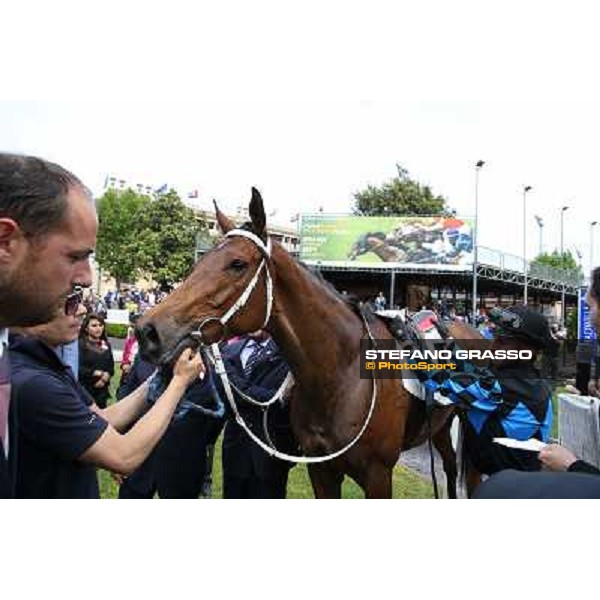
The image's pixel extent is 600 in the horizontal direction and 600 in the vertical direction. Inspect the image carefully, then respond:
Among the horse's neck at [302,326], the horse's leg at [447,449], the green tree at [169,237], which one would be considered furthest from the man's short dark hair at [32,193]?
the green tree at [169,237]

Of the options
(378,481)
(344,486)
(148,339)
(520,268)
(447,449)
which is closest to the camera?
(148,339)

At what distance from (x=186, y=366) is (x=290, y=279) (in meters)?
1.19

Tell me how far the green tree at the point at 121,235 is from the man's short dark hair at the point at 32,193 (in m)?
34.5

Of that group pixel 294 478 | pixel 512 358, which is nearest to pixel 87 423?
Result: pixel 512 358

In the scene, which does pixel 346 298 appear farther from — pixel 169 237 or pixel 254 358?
pixel 169 237

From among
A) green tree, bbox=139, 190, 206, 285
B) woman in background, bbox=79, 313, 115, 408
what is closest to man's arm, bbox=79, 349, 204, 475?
woman in background, bbox=79, 313, 115, 408

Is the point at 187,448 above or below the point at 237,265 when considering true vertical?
below

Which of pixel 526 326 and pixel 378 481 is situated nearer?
pixel 526 326

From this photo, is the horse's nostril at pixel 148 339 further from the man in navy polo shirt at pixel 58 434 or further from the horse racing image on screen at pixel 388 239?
the horse racing image on screen at pixel 388 239

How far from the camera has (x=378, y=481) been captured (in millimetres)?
3299

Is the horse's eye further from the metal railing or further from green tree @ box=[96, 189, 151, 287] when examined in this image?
green tree @ box=[96, 189, 151, 287]

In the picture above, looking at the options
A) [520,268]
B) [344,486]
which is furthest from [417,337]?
[520,268]

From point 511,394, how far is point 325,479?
118 centimetres
